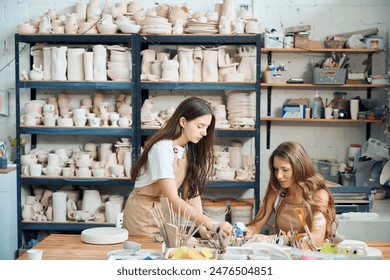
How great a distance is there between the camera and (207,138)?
288cm

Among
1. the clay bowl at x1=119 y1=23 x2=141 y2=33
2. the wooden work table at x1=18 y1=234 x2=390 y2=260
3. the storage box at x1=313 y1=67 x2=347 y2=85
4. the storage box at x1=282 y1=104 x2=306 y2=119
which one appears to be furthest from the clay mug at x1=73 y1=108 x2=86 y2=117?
the wooden work table at x1=18 y1=234 x2=390 y2=260

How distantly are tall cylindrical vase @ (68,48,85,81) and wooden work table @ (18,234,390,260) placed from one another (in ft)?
8.02

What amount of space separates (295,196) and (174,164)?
1.86 feet

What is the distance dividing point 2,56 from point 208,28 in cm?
178

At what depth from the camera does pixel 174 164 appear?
2.94m

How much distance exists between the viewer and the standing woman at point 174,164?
Result: 274cm

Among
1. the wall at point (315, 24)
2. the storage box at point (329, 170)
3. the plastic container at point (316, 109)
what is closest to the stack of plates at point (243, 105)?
the wall at point (315, 24)

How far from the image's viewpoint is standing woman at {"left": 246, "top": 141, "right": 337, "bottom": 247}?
2.72 metres

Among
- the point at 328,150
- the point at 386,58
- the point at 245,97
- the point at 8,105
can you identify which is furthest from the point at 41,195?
the point at 386,58

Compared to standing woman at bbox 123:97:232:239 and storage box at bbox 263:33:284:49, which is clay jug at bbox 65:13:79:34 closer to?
storage box at bbox 263:33:284:49

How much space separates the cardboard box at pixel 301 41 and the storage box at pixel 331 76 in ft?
0.67

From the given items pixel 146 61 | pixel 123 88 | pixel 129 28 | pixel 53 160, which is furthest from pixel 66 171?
pixel 129 28

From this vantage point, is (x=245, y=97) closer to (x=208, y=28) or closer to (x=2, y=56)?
(x=208, y=28)

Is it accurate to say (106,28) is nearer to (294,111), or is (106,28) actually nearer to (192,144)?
(294,111)
